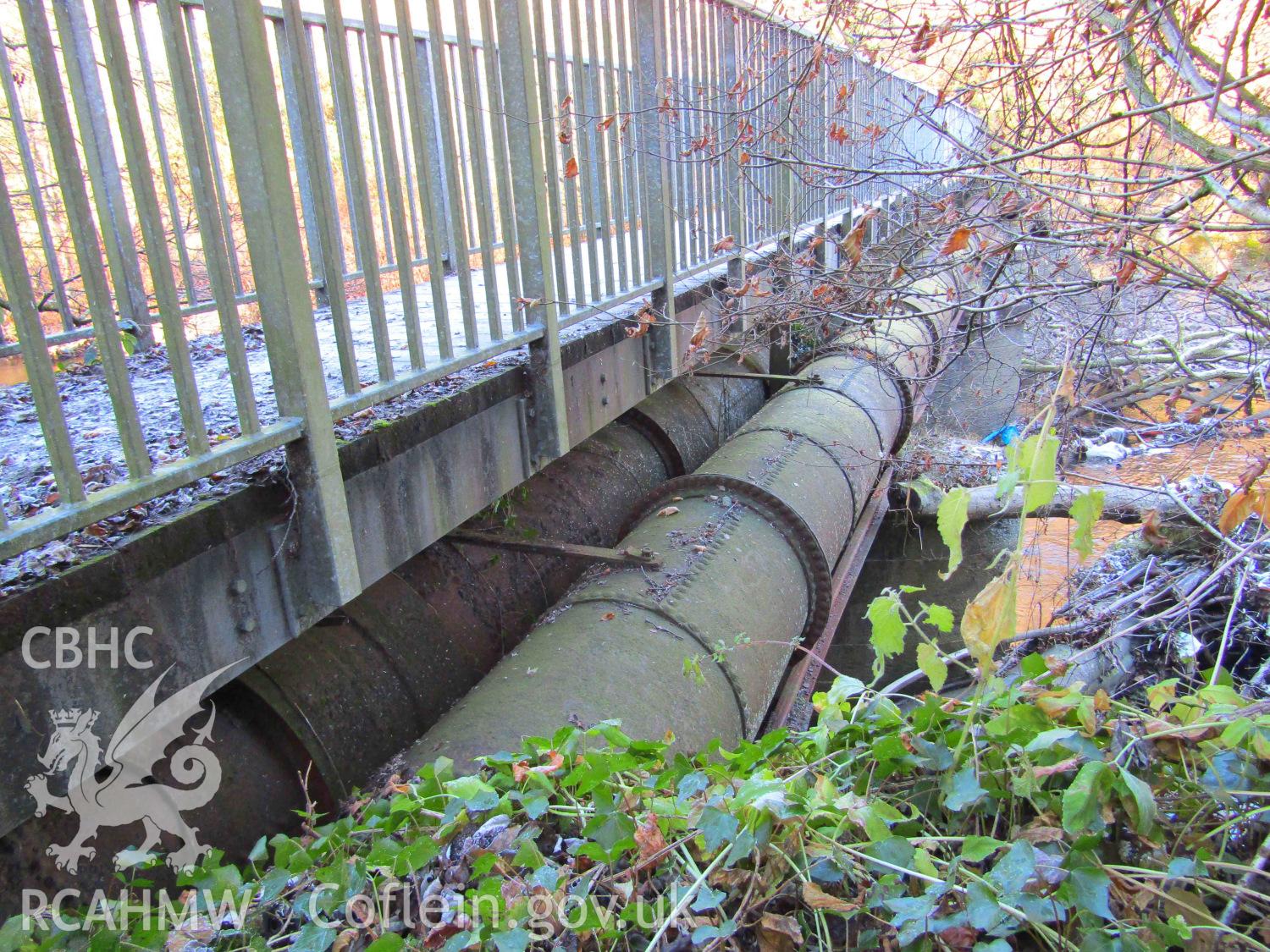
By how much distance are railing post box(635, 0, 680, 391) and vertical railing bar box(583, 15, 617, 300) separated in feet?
A: 0.94

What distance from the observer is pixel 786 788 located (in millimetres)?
1531

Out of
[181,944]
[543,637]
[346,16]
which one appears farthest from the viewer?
[346,16]

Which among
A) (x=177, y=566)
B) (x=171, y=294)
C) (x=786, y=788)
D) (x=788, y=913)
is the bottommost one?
(x=788, y=913)

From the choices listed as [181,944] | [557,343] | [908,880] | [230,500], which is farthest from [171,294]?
[908,880]

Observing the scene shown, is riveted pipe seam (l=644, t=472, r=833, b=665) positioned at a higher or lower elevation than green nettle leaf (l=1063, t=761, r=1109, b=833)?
lower

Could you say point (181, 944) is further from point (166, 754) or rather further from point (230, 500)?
point (166, 754)

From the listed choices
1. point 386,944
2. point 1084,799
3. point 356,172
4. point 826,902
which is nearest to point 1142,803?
point 1084,799

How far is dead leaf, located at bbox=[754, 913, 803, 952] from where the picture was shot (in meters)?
1.40

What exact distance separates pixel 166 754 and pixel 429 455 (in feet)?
4.00

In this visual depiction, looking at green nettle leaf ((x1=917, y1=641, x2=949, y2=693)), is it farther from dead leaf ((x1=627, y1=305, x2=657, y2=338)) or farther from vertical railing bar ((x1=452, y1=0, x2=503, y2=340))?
dead leaf ((x1=627, y1=305, x2=657, y2=338))

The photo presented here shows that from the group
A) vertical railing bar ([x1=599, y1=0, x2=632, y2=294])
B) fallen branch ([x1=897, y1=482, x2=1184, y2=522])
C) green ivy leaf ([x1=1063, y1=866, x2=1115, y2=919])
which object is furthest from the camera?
fallen branch ([x1=897, y1=482, x2=1184, y2=522])

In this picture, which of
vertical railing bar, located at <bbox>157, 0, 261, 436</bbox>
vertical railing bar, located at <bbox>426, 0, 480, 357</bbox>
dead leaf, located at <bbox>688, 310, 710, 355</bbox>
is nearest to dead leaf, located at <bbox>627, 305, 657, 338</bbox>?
dead leaf, located at <bbox>688, 310, 710, 355</bbox>

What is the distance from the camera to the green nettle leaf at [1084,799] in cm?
138

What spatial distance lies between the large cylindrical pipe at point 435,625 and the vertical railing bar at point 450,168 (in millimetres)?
1200
